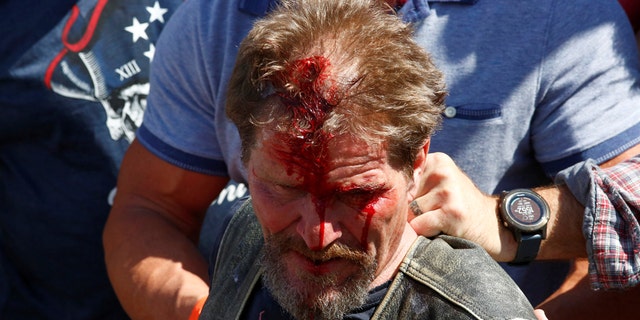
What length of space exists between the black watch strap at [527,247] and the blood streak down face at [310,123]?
0.66 m

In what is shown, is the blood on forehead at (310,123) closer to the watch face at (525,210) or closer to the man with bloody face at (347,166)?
the man with bloody face at (347,166)

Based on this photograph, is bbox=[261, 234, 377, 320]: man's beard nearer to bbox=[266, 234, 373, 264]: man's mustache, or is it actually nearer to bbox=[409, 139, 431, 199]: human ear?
bbox=[266, 234, 373, 264]: man's mustache

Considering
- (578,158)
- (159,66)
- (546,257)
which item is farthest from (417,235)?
(159,66)

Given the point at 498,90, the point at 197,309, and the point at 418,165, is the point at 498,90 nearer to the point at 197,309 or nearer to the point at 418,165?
the point at 418,165

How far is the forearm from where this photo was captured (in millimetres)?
2695

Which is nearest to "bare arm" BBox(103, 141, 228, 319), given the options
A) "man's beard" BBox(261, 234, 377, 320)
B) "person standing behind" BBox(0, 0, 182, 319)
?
"person standing behind" BBox(0, 0, 182, 319)

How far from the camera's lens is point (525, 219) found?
2389mm

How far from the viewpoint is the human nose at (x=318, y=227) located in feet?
6.39

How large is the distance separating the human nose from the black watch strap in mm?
618

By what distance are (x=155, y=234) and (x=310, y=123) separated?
116 centimetres

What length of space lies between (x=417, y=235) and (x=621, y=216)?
0.56 m

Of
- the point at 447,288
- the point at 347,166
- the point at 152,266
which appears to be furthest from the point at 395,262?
the point at 152,266

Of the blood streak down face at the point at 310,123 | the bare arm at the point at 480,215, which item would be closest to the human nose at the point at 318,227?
the blood streak down face at the point at 310,123

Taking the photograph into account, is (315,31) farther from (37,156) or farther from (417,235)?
(37,156)
